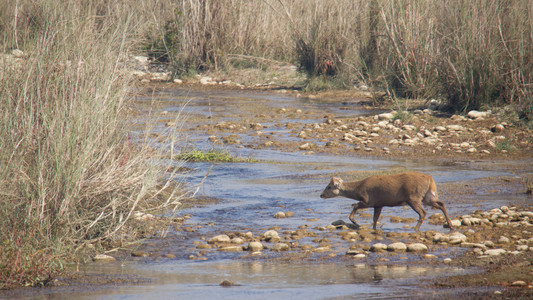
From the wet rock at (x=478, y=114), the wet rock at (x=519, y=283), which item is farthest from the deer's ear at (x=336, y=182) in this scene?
the wet rock at (x=478, y=114)

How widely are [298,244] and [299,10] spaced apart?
74.7 feet

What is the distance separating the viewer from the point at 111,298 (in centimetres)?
550

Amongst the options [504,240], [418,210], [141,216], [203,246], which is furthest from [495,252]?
[141,216]

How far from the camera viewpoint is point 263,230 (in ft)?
26.3

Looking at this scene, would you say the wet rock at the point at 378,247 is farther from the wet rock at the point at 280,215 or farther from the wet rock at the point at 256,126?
the wet rock at the point at 256,126

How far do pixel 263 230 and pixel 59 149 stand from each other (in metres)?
2.66

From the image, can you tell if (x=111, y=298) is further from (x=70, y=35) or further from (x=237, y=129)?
(x=237, y=129)

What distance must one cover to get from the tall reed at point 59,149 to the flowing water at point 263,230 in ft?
1.53

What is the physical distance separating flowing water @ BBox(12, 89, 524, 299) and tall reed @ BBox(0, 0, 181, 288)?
0.47m

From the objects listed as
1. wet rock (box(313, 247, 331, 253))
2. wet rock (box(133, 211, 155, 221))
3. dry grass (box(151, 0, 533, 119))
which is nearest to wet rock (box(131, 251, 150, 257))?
wet rock (box(133, 211, 155, 221))

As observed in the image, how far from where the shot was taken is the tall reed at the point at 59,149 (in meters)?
6.38

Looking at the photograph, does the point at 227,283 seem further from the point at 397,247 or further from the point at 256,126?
the point at 256,126

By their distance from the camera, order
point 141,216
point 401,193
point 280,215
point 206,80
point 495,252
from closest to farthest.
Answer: point 495,252, point 141,216, point 401,193, point 280,215, point 206,80

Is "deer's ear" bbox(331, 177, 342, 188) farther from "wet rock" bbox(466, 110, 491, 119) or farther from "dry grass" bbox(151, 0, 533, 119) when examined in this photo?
"wet rock" bbox(466, 110, 491, 119)
